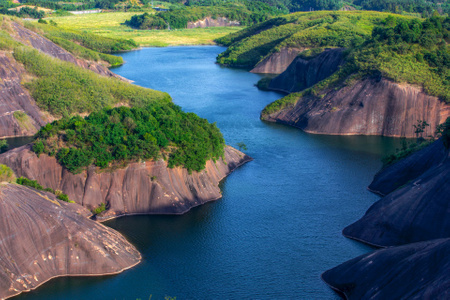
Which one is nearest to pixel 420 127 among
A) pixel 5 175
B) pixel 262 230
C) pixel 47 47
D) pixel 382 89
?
pixel 382 89

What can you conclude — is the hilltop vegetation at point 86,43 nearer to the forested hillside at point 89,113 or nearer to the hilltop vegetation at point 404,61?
the forested hillside at point 89,113

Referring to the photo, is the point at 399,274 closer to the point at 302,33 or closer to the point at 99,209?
the point at 99,209

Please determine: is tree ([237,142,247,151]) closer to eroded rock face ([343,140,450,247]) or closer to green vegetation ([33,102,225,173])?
green vegetation ([33,102,225,173])

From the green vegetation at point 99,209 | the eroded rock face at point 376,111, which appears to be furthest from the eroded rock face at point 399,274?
the eroded rock face at point 376,111

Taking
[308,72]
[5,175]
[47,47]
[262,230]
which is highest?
[47,47]

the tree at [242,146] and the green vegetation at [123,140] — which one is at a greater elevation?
the green vegetation at [123,140]

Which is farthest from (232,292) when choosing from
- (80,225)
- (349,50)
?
(349,50)

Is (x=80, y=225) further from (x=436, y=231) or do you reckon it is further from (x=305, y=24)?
(x=305, y=24)
